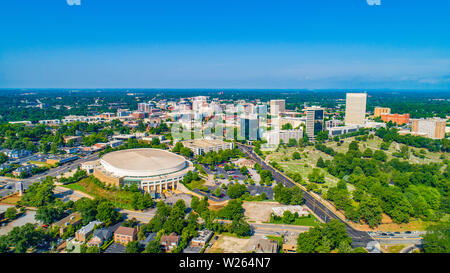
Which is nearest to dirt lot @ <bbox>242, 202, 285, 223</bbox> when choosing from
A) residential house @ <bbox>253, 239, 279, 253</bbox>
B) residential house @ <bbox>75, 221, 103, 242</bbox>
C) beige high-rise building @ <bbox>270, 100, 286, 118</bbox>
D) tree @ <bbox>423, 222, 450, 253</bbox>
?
residential house @ <bbox>253, 239, 279, 253</bbox>

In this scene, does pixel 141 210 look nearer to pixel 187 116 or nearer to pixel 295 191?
pixel 295 191

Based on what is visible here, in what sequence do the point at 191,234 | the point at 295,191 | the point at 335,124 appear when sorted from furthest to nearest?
the point at 335,124
the point at 295,191
the point at 191,234

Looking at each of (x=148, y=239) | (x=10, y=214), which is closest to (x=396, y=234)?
(x=148, y=239)


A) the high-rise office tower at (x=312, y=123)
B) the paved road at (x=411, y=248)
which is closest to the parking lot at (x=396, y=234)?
the paved road at (x=411, y=248)

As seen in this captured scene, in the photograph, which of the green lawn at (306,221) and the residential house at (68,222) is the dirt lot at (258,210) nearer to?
the green lawn at (306,221)
